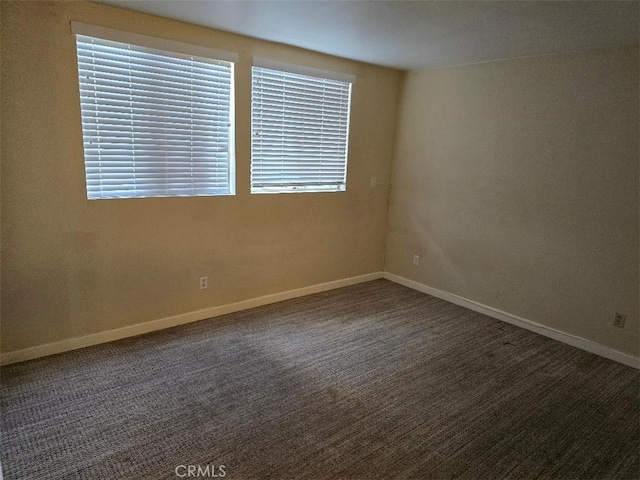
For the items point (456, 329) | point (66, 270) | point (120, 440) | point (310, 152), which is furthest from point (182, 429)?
point (310, 152)

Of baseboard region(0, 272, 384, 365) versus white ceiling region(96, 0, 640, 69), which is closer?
white ceiling region(96, 0, 640, 69)

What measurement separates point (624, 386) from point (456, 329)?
118 cm

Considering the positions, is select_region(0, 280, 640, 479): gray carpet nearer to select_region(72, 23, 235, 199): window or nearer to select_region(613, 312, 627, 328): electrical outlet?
select_region(613, 312, 627, 328): electrical outlet

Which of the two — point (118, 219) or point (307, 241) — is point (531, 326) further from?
point (118, 219)

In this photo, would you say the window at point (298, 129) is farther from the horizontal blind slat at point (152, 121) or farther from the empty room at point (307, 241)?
the horizontal blind slat at point (152, 121)

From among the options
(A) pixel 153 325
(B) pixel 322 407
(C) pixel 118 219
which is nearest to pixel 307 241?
(A) pixel 153 325

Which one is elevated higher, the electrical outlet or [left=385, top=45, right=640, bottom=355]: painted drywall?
[left=385, top=45, right=640, bottom=355]: painted drywall

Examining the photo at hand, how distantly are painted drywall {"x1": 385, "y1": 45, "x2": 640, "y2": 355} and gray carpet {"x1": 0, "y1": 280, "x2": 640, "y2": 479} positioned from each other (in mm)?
458

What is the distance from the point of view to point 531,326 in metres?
3.46

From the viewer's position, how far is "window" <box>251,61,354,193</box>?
3434mm

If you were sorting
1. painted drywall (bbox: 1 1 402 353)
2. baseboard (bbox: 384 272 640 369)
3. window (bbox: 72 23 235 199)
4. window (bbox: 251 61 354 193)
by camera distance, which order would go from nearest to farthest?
painted drywall (bbox: 1 1 402 353)
window (bbox: 72 23 235 199)
baseboard (bbox: 384 272 640 369)
window (bbox: 251 61 354 193)

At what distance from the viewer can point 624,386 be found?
2.66m

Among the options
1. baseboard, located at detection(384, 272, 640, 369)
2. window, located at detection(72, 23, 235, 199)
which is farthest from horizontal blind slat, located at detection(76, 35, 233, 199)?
baseboard, located at detection(384, 272, 640, 369)

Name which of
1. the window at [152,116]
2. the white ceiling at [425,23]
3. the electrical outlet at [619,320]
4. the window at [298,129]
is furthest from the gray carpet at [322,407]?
the white ceiling at [425,23]
